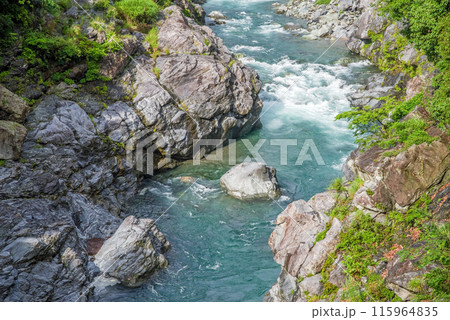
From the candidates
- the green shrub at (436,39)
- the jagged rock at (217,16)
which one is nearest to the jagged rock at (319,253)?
the green shrub at (436,39)

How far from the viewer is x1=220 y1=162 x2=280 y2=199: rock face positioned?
21.8 m

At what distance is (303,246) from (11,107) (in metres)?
14.6

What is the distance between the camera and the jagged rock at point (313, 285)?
13.2m

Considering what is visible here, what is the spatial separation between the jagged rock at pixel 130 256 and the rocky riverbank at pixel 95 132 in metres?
0.04

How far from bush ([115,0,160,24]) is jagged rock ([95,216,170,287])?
15974 millimetres

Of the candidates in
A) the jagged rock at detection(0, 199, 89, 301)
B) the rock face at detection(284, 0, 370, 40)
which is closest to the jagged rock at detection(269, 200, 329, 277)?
the jagged rock at detection(0, 199, 89, 301)

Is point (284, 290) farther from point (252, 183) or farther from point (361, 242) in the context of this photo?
point (252, 183)

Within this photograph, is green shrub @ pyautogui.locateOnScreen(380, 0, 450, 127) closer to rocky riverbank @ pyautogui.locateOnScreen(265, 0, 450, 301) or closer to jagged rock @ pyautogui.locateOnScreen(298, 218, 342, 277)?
rocky riverbank @ pyautogui.locateOnScreen(265, 0, 450, 301)

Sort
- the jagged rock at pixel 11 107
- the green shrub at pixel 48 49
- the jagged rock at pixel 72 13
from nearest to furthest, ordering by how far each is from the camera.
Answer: the jagged rock at pixel 11 107
the green shrub at pixel 48 49
the jagged rock at pixel 72 13

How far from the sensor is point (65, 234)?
51.4ft

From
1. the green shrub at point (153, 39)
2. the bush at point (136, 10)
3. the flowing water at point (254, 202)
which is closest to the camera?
the flowing water at point (254, 202)

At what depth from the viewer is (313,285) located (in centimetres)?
1341

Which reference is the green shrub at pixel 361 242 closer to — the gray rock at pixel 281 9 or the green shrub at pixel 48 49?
the green shrub at pixel 48 49

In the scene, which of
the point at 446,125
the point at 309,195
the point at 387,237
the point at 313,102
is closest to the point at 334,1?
the point at 313,102
